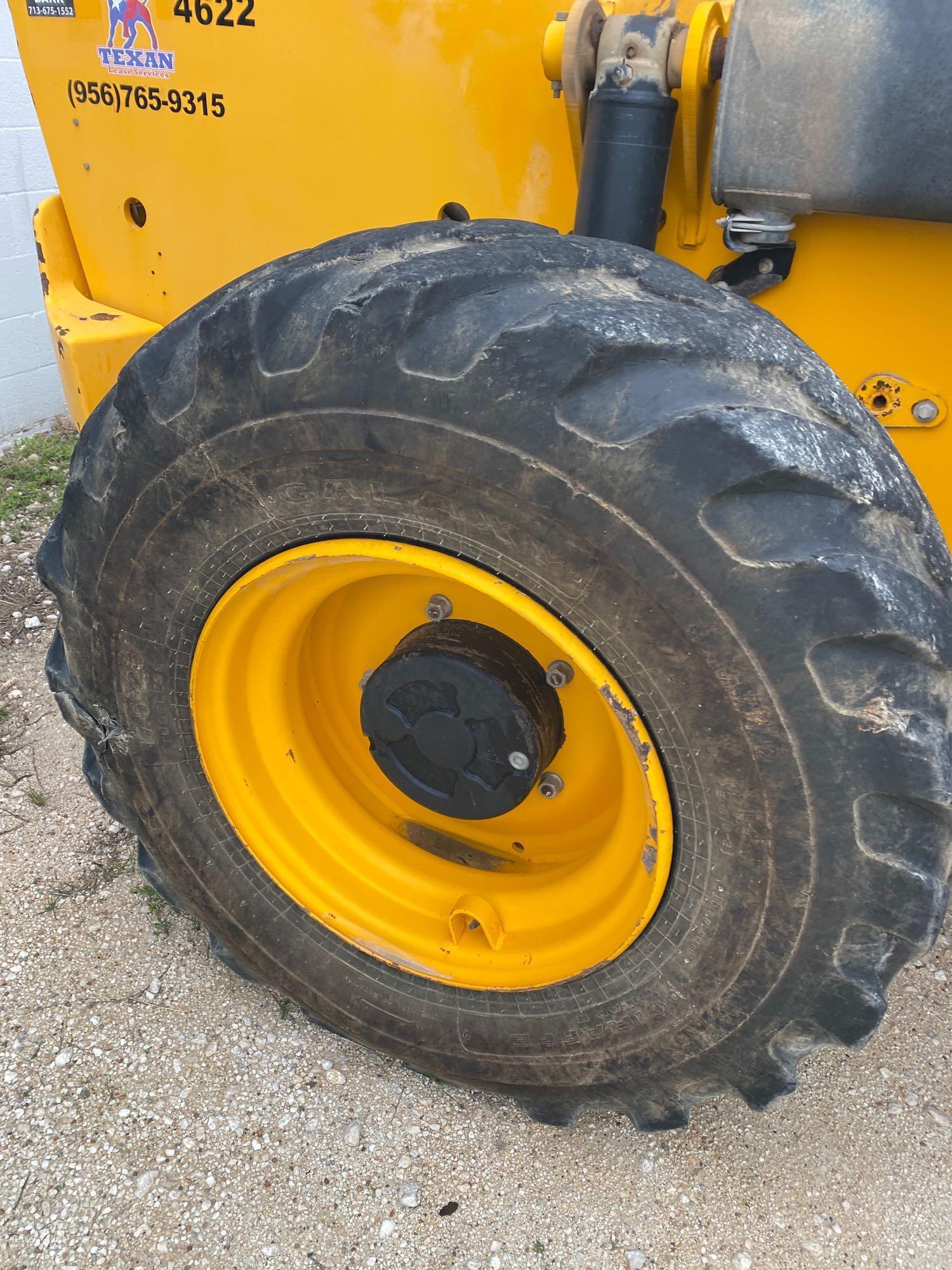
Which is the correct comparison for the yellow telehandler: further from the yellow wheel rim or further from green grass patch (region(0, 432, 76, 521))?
green grass patch (region(0, 432, 76, 521))

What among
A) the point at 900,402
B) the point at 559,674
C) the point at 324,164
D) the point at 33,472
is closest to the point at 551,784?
the point at 559,674

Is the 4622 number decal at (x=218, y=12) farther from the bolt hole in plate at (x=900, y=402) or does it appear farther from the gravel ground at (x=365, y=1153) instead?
the gravel ground at (x=365, y=1153)

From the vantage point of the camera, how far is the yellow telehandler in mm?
1304

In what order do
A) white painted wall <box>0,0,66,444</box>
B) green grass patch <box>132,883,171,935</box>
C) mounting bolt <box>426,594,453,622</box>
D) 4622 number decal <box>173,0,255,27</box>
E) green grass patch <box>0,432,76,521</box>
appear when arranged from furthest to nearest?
1. white painted wall <box>0,0,66,444</box>
2. green grass patch <box>0,432,76,521</box>
3. green grass patch <box>132,883,171,935</box>
4. 4622 number decal <box>173,0,255,27</box>
5. mounting bolt <box>426,594,453,622</box>

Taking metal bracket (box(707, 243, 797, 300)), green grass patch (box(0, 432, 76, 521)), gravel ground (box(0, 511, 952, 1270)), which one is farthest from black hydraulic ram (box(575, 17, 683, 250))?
green grass patch (box(0, 432, 76, 521))

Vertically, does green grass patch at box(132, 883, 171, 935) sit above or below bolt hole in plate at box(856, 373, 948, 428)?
below

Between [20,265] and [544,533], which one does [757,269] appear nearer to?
[544,533]

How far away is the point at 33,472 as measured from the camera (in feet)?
14.9

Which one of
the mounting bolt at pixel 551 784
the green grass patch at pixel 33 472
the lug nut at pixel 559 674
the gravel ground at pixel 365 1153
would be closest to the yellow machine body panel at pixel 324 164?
the lug nut at pixel 559 674

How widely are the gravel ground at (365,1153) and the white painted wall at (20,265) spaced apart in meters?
3.47

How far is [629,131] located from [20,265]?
4117 millimetres

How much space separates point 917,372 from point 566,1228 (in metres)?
1.67

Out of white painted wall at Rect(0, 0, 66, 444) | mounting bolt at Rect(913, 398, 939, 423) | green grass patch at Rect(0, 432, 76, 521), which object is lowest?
green grass patch at Rect(0, 432, 76, 521)

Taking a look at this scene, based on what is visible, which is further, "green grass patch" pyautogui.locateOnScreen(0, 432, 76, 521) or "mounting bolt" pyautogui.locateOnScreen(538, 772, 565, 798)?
"green grass patch" pyautogui.locateOnScreen(0, 432, 76, 521)
